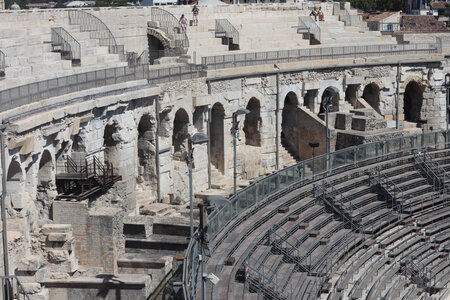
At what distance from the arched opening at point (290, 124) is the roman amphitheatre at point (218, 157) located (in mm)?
103

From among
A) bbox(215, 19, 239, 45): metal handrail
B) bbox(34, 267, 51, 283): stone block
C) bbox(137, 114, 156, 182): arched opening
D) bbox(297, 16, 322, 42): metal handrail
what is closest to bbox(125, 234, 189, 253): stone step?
bbox(34, 267, 51, 283): stone block

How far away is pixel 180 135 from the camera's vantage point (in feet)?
127

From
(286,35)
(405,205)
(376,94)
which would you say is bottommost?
(405,205)

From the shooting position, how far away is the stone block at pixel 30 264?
25.5m

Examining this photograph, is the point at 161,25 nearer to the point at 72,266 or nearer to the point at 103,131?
the point at 103,131

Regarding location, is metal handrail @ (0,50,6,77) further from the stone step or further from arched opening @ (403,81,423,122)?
arched opening @ (403,81,423,122)

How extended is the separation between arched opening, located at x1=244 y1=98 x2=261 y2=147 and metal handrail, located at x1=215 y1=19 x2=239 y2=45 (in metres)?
3.72

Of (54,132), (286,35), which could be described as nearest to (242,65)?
(286,35)

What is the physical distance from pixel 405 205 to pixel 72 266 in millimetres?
14981

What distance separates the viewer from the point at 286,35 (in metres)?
47.9

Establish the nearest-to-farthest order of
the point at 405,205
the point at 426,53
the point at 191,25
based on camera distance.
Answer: the point at 405,205 → the point at 191,25 → the point at 426,53

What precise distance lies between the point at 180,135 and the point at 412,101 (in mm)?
16649

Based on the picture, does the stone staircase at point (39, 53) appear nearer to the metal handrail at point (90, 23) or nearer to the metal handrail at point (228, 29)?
the metal handrail at point (90, 23)

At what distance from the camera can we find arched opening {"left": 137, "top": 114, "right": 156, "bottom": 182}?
3597 cm
